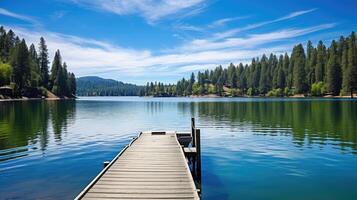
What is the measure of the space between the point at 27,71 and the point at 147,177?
147927mm

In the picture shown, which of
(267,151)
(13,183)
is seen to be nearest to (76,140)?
(13,183)

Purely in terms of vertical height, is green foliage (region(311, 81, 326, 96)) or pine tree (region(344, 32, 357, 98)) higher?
pine tree (region(344, 32, 357, 98))

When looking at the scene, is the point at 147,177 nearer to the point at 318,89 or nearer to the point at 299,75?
the point at 318,89

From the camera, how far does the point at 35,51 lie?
609ft

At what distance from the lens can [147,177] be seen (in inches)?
529

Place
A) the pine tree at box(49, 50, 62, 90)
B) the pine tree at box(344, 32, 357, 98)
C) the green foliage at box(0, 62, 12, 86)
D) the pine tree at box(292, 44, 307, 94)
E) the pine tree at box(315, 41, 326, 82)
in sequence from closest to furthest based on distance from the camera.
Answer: the green foliage at box(0, 62, 12, 86), the pine tree at box(344, 32, 357, 98), the pine tree at box(315, 41, 326, 82), the pine tree at box(49, 50, 62, 90), the pine tree at box(292, 44, 307, 94)

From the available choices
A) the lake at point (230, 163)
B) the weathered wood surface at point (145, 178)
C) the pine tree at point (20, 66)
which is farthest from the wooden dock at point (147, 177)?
the pine tree at point (20, 66)

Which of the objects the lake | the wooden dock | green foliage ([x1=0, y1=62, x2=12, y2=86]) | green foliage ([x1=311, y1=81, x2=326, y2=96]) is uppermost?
green foliage ([x1=0, y1=62, x2=12, y2=86])

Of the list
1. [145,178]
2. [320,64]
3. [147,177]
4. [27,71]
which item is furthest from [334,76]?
[145,178]

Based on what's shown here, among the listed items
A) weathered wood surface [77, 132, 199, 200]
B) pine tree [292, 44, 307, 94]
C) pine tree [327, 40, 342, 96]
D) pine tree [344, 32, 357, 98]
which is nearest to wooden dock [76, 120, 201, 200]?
weathered wood surface [77, 132, 199, 200]

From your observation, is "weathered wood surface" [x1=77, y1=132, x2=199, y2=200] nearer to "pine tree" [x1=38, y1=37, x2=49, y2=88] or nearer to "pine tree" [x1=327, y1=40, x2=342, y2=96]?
"pine tree" [x1=327, y1=40, x2=342, y2=96]

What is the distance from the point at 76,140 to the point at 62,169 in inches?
476

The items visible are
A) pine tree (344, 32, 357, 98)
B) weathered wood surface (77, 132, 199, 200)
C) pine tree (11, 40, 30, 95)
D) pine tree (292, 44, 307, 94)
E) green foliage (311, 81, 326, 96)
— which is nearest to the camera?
weathered wood surface (77, 132, 199, 200)

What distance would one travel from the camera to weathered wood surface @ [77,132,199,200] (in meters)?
11.1
